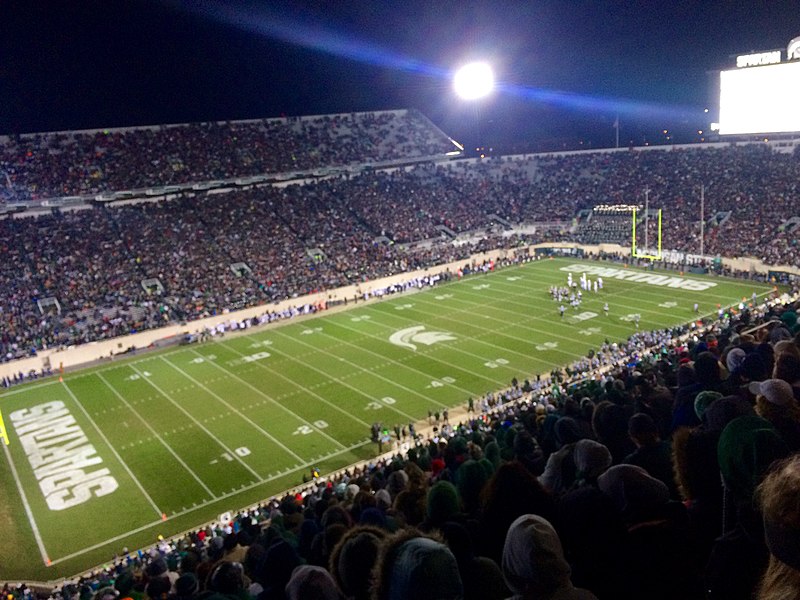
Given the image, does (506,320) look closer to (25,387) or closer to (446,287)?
(446,287)

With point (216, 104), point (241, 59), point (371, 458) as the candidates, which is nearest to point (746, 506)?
point (371, 458)

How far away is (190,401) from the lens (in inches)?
938

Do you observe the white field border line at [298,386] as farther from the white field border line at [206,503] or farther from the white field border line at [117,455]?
the white field border line at [117,455]

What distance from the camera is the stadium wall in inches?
1136

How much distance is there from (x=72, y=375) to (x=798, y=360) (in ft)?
95.5

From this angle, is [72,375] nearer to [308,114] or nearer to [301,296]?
[301,296]

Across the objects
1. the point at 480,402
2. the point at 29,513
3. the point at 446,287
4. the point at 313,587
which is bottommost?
the point at 29,513

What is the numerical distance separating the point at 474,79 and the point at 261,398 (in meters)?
39.5

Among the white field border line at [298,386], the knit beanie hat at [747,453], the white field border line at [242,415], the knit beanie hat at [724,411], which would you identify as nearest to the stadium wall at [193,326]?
the white field border line at [242,415]

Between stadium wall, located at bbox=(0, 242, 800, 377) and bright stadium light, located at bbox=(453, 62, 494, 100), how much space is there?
18972mm

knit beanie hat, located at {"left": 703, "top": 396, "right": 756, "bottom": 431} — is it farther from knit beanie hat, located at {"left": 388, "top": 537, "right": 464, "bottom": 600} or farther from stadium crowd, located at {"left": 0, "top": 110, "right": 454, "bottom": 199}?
stadium crowd, located at {"left": 0, "top": 110, "right": 454, "bottom": 199}

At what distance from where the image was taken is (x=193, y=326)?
32.4 metres

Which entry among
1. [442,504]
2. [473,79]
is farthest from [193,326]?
[473,79]

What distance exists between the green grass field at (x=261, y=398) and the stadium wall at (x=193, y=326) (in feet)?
4.25
